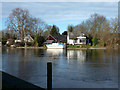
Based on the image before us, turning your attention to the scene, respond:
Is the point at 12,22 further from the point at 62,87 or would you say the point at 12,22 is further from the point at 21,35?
the point at 62,87

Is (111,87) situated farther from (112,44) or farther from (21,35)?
(21,35)

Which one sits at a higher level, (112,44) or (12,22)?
(12,22)

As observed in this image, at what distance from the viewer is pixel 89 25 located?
7106cm

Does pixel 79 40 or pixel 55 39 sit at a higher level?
pixel 55 39

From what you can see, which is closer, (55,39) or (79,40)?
(79,40)

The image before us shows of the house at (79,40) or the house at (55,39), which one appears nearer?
the house at (79,40)

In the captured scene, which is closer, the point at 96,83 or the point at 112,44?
the point at 96,83

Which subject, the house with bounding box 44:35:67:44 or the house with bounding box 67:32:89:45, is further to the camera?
the house with bounding box 44:35:67:44

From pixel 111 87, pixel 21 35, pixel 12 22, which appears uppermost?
pixel 12 22

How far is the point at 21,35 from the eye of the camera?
7075cm

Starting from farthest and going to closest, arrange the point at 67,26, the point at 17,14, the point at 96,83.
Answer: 1. the point at 67,26
2. the point at 17,14
3. the point at 96,83

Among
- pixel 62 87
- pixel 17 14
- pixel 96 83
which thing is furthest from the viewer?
pixel 17 14

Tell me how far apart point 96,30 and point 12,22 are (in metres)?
32.5

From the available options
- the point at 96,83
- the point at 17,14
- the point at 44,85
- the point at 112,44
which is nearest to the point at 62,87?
the point at 44,85
